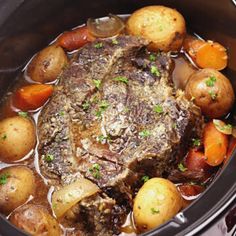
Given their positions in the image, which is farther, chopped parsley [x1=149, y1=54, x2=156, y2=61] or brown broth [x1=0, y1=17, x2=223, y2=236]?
chopped parsley [x1=149, y1=54, x2=156, y2=61]

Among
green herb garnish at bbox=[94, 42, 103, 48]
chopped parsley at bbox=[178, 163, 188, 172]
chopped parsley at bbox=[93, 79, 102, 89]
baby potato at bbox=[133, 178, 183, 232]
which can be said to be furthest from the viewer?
green herb garnish at bbox=[94, 42, 103, 48]

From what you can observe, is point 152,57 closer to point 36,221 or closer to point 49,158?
point 49,158

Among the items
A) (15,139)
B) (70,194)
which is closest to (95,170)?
(70,194)

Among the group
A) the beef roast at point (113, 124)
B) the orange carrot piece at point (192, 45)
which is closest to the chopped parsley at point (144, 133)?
the beef roast at point (113, 124)

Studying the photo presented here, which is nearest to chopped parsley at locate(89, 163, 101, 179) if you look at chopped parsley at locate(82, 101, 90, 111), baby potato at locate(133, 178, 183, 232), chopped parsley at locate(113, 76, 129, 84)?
baby potato at locate(133, 178, 183, 232)

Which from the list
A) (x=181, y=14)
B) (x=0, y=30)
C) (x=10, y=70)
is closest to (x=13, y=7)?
(x=0, y=30)

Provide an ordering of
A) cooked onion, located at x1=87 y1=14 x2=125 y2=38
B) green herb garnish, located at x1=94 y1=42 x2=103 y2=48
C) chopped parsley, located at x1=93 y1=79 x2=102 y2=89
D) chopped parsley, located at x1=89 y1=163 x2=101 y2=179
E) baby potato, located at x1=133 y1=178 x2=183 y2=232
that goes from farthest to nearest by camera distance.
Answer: cooked onion, located at x1=87 y1=14 x2=125 y2=38 → green herb garnish, located at x1=94 y1=42 x2=103 y2=48 → chopped parsley, located at x1=93 y1=79 x2=102 y2=89 → chopped parsley, located at x1=89 y1=163 x2=101 y2=179 → baby potato, located at x1=133 y1=178 x2=183 y2=232

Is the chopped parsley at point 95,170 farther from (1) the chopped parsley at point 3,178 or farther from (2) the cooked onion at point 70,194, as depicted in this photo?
(1) the chopped parsley at point 3,178

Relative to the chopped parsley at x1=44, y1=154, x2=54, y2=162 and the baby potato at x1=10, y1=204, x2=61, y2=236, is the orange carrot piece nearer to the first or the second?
the chopped parsley at x1=44, y1=154, x2=54, y2=162
